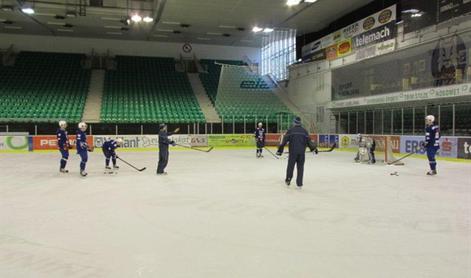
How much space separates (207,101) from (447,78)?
62.4 ft

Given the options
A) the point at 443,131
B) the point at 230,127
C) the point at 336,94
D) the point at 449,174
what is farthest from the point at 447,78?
the point at 230,127

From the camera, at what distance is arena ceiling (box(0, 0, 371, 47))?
23859 millimetres

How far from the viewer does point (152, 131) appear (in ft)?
88.1

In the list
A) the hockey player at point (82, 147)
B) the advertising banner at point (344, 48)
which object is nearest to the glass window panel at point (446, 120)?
the advertising banner at point (344, 48)

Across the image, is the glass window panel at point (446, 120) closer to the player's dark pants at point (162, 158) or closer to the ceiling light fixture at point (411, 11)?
the ceiling light fixture at point (411, 11)

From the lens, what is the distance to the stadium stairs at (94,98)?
28.0m

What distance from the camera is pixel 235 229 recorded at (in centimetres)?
595

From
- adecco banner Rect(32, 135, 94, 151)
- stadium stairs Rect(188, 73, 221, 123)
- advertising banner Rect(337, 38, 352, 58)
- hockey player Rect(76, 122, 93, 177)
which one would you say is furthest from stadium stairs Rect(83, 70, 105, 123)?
advertising banner Rect(337, 38, 352, 58)

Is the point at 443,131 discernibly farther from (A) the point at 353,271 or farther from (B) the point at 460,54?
(A) the point at 353,271

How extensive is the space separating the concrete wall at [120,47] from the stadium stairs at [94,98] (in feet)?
8.18

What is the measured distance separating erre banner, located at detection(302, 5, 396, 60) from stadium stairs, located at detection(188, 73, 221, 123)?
28.6 ft

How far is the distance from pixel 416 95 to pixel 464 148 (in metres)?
3.45

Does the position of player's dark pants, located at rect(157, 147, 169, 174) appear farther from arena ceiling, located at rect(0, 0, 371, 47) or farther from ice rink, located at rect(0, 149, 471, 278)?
arena ceiling, located at rect(0, 0, 371, 47)

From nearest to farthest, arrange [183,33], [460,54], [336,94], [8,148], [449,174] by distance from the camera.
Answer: [449,174] → [460,54] → [8,148] → [336,94] → [183,33]
